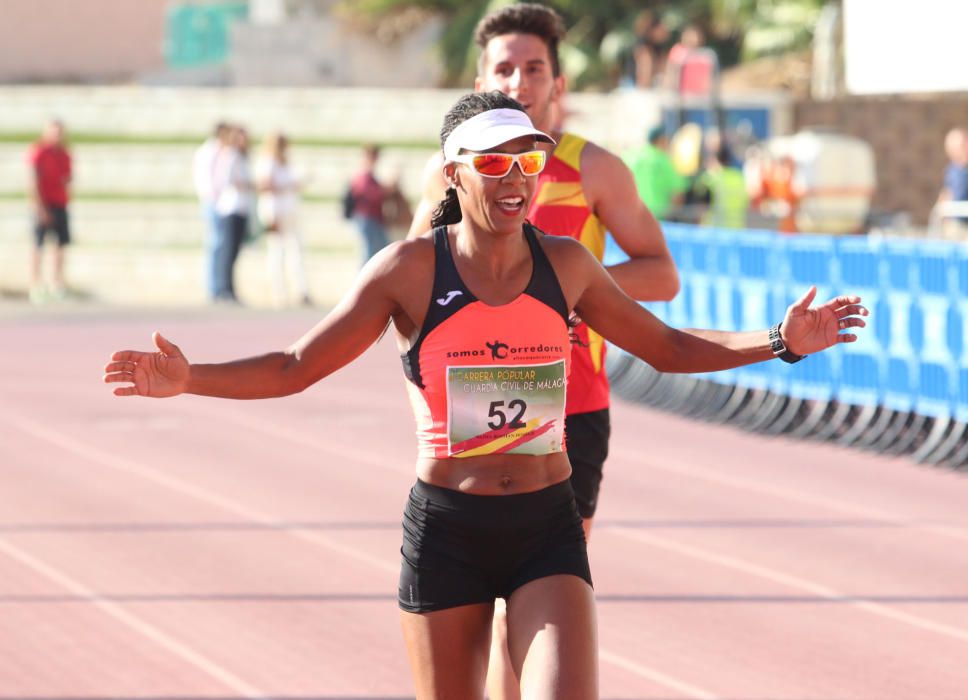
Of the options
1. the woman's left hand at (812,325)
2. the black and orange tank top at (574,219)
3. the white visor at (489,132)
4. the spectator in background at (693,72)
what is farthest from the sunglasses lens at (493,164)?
the spectator in background at (693,72)

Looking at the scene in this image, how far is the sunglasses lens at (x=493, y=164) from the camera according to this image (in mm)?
4391

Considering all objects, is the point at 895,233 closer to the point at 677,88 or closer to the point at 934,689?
the point at 677,88

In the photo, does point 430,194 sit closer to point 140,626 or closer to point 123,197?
point 140,626

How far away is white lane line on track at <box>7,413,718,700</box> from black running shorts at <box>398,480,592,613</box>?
251cm

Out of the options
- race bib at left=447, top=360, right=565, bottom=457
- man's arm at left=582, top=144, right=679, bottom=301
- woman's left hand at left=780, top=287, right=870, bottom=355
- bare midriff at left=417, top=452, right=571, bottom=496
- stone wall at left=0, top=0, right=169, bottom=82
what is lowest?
bare midriff at left=417, top=452, right=571, bottom=496

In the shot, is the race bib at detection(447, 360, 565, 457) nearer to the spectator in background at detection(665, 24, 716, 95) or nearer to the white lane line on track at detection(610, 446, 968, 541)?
the white lane line on track at detection(610, 446, 968, 541)

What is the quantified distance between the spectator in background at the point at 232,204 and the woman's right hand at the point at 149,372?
700 inches

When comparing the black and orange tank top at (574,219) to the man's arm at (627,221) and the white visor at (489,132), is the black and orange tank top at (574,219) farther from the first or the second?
the white visor at (489,132)

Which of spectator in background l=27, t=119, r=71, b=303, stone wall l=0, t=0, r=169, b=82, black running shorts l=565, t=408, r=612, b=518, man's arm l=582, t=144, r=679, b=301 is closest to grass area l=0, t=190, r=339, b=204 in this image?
spectator in background l=27, t=119, r=71, b=303

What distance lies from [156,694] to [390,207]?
1645 cm

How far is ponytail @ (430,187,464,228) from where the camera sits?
4.71 m

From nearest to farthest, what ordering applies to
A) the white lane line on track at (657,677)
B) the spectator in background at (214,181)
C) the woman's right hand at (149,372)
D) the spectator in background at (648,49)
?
the woman's right hand at (149,372)
the white lane line on track at (657,677)
the spectator in background at (214,181)
the spectator in background at (648,49)

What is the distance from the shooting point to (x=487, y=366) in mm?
4414

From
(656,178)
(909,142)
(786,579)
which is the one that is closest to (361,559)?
(786,579)
